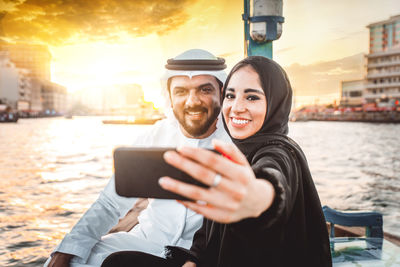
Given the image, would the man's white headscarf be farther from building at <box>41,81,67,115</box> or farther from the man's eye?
building at <box>41,81,67,115</box>

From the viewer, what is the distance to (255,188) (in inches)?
30.1

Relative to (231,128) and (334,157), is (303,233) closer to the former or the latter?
(231,128)

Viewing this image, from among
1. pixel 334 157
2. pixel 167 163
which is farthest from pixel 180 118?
pixel 334 157

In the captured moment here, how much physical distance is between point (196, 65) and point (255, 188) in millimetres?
1934

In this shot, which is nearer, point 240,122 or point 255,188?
point 255,188

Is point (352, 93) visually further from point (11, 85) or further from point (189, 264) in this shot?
point (11, 85)

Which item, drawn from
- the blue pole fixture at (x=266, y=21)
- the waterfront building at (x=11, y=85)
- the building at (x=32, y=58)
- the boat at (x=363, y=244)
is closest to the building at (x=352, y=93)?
the boat at (x=363, y=244)

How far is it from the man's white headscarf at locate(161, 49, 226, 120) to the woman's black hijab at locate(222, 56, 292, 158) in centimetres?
108

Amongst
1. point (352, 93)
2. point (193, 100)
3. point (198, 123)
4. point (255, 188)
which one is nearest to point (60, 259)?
point (198, 123)

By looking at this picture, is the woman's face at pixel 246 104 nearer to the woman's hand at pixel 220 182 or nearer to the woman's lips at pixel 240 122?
the woman's lips at pixel 240 122

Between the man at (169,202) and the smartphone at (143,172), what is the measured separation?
4.70 ft

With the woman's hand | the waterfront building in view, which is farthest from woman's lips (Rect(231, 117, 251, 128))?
the waterfront building

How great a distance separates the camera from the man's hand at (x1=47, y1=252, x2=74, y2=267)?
6.35 ft

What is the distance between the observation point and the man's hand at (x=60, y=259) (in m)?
1.93
